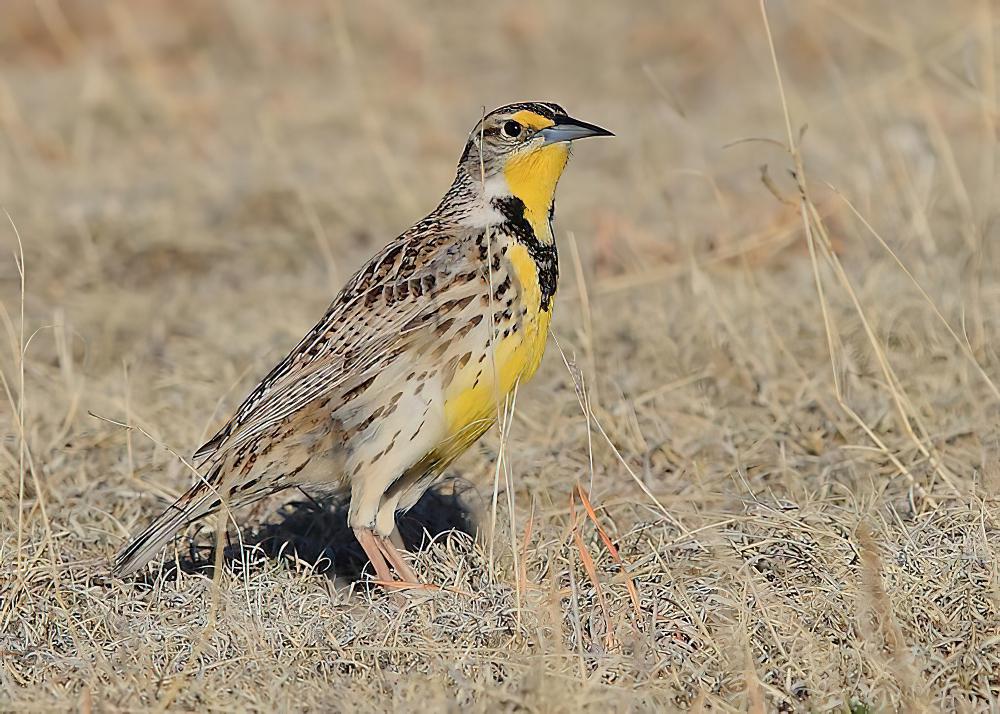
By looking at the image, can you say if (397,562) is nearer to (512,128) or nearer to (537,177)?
(537,177)

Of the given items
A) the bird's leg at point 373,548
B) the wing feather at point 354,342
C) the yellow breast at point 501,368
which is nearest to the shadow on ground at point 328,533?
the bird's leg at point 373,548

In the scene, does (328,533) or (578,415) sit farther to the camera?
(578,415)

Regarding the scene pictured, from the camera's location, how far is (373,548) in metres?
4.01

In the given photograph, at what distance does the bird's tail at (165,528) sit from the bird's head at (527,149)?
1.10m

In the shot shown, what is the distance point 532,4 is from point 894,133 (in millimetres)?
5757

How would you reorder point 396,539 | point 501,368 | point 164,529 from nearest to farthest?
1. point 501,368
2. point 164,529
3. point 396,539

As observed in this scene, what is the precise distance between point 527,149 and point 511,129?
86 mm

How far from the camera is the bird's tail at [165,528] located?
3855mm

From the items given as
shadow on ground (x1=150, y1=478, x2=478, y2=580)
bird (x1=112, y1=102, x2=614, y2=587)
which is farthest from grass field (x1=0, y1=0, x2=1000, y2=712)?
bird (x1=112, y1=102, x2=614, y2=587)

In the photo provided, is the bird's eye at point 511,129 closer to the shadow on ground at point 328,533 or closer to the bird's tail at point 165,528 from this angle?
the shadow on ground at point 328,533

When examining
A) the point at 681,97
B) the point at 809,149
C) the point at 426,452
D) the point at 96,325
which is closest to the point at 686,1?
the point at 681,97

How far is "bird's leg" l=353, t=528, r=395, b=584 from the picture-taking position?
12.9 feet

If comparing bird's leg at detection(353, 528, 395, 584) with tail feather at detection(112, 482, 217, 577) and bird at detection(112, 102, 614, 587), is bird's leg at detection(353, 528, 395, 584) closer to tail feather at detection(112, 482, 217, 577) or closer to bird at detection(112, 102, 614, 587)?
bird at detection(112, 102, 614, 587)

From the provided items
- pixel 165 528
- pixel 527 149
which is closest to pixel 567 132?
pixel 527 149
